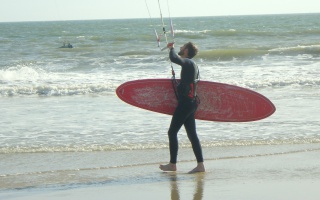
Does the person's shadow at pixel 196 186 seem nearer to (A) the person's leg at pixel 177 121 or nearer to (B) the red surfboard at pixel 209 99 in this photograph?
(A) the person's leg at pixel 177 121

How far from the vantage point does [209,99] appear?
751cm

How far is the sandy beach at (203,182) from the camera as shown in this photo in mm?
5723

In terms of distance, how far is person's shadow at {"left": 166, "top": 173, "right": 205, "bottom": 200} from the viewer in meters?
5.64

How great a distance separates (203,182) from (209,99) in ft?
5.02

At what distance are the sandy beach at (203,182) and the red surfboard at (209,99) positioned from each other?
1.78 ft

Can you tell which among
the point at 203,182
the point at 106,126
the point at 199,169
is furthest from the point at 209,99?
the point at 106,126

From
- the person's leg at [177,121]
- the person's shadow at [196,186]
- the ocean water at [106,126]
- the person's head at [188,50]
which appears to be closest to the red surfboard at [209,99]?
the ocean water at [106,126]

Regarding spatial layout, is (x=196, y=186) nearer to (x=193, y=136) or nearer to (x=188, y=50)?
(x=193, y=136)

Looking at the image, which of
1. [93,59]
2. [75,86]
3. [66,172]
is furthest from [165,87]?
[93,59]

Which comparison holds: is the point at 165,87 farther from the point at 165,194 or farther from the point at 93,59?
the point at 93,59

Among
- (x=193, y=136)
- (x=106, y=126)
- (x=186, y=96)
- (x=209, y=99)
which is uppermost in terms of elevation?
(x=186, y=96)

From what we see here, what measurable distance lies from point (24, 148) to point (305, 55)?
67.6 feet

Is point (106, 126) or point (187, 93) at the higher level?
point (187, 93)

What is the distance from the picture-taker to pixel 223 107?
768cm
